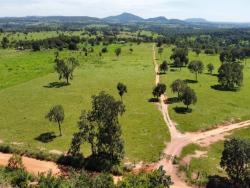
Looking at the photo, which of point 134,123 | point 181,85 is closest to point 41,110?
point 134,123

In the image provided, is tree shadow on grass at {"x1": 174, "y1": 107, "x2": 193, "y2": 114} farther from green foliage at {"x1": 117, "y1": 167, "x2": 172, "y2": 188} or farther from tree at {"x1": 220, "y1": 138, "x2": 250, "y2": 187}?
green foliage at {"x1": 117, "y1": 167, "x2": 172, "y2": 188}

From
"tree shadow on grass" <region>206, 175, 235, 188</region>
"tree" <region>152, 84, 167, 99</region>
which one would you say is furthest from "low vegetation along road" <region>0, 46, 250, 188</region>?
"tree shadow on grass" <region>206, 175, 235, 188</region>

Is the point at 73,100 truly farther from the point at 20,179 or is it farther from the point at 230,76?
the point at 230,76

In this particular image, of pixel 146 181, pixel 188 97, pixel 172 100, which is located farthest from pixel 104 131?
pixel 172 100

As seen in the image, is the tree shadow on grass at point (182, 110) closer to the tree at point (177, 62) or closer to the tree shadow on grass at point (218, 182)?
the tree shadow on grass at point (218, 182)

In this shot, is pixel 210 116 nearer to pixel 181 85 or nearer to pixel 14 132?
pixel 181 85

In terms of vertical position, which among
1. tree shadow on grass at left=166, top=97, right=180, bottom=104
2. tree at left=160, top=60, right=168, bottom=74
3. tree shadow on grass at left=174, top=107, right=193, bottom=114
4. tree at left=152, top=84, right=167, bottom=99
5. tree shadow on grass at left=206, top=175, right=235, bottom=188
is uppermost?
tree at left=160, top=60, right=168, bottom=74
